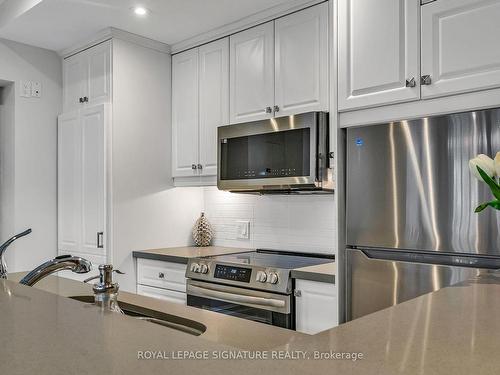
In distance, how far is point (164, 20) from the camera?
3.13m

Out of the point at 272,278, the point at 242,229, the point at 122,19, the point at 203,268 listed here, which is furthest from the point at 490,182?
the point at 122,19

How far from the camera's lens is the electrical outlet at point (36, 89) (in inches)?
142

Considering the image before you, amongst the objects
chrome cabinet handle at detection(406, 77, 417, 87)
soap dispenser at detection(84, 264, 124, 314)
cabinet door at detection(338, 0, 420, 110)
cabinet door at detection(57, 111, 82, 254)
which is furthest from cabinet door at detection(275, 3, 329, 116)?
soap dispenser at detection(84, 264, 124, 314)

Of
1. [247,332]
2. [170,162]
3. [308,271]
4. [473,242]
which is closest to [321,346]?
[247,332]

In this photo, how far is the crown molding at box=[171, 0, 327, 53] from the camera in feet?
9.32

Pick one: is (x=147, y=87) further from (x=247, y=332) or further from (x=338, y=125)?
(x=247, y=332)

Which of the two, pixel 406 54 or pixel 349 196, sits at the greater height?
pixel 406 54

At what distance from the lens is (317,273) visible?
2.38 metres

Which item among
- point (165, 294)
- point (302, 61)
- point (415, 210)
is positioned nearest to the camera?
point (415, 210)

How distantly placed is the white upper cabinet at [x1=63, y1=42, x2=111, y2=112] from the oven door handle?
4.95 ft

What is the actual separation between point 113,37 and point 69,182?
1.14 meters

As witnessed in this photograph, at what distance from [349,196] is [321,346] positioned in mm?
1671

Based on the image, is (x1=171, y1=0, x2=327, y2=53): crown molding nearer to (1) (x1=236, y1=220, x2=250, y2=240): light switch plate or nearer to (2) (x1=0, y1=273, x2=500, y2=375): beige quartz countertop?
(1) (x1=236, y1=220, x2=250, y2=240): light switch plate

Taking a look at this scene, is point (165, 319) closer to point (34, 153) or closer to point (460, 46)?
point (460, 46)
